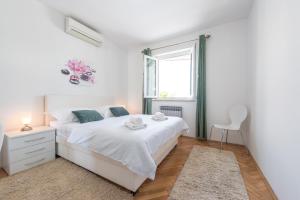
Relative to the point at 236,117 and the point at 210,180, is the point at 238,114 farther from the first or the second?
the point at 210,180

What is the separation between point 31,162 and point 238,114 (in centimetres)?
394

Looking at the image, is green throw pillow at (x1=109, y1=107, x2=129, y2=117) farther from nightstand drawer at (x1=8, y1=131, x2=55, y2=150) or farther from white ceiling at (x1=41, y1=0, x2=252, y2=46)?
white ceiling at (x1=41, y1=0, x2=252, y2=46)

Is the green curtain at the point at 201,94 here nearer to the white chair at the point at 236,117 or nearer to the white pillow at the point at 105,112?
the white chair at the point at 236,117

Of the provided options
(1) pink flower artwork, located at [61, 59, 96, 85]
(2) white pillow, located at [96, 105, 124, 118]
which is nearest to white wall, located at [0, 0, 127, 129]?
(1) pink flower artwork, located at [61, 59, 96, 85]

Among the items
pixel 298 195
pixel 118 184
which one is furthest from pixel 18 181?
pixel 298 195

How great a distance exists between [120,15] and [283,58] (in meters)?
2.91

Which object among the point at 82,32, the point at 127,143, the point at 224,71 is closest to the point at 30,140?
the point at 127,143

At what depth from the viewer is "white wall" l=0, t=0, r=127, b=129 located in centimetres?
217

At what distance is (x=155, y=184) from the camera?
68.9 inches

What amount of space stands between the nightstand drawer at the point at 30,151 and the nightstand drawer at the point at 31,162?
0.05 m

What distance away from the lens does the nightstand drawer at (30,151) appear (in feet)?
6.33

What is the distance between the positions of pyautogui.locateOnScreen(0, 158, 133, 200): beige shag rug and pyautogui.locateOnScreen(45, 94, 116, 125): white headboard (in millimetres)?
1025

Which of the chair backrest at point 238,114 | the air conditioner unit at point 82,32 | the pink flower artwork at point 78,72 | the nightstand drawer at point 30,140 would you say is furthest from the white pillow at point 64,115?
the chair backrest at point 238,114

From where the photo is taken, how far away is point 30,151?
2.09 metres
